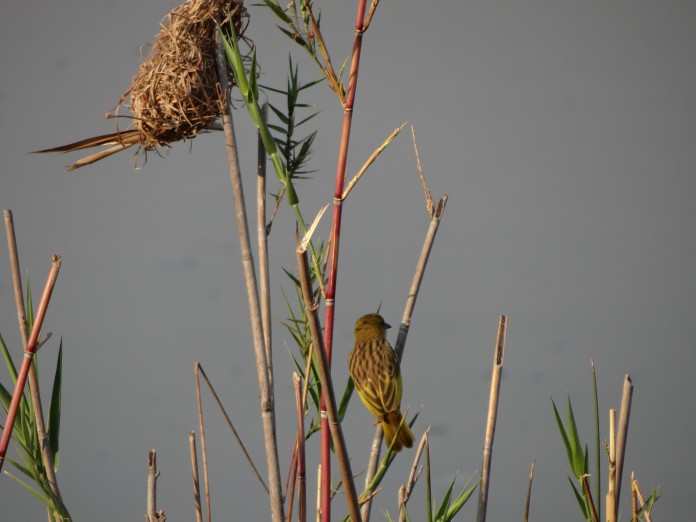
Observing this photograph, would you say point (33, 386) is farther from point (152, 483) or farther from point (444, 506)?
→ point (444, 506)

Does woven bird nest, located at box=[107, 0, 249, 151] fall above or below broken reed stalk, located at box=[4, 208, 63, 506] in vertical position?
above

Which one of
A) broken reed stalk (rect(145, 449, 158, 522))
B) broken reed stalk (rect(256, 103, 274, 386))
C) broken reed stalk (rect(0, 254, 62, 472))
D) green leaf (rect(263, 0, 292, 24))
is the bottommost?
broken reed stalk (rect(145, 449, 158, 522))

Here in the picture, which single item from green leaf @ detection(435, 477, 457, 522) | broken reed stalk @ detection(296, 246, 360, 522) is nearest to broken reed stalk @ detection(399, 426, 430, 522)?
green leaf @ detection(435, 477, 457, 522)

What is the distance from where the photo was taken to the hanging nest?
2.07 meters

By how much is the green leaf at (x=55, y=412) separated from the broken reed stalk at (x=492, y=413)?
2.82ft

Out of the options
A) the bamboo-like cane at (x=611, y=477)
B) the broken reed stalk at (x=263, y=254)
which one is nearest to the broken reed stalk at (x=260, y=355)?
the broken reed stalk at (x=263, y=254)

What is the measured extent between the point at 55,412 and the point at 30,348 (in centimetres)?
39

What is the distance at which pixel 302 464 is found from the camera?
163 cm

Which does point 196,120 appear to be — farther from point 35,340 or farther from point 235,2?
point 35,340

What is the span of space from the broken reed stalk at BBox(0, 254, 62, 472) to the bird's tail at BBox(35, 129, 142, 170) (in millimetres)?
627

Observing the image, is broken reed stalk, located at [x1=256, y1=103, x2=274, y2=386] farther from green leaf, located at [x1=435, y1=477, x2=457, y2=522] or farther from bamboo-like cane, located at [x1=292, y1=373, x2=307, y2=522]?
green leaf, located at [x1=435, y1=477, x2=457, y2=522]

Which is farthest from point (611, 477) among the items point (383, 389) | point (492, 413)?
point (383, 389)

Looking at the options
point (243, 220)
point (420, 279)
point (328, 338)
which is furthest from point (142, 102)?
point (328, 338)

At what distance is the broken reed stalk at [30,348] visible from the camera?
4.28 feet
